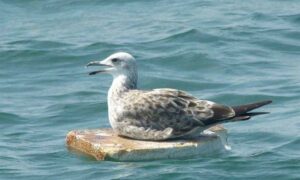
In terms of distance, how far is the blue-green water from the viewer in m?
13.5

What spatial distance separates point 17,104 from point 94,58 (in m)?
3.15

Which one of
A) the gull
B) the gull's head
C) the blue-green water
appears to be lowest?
the blue-green water

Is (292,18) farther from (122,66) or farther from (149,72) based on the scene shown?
(122,66)

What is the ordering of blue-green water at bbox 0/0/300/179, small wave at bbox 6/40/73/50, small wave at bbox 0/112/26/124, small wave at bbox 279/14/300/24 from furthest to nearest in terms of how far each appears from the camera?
small wave at bbox 279/14/300/24 < small wave at bbox 6/40/73/50 < small wave at bbox 0/112/26/124 < blue-green water at bbox 0/0/300/179

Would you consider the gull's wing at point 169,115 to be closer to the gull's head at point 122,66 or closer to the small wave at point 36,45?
the gull's head at point 122,66

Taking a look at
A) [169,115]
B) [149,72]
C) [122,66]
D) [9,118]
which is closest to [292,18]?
[149,72]

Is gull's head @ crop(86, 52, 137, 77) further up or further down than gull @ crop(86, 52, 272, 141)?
further up

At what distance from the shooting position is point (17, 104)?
17453 mm

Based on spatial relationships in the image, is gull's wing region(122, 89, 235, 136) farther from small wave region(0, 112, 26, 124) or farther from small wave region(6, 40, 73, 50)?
small wave region(6, 40, 73, 50)

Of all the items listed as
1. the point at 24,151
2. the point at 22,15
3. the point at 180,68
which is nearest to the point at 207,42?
the point at 180,68

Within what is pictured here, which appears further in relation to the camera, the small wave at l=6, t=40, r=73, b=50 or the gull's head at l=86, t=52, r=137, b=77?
the small wave at l=6, t=40, r=73, b=50

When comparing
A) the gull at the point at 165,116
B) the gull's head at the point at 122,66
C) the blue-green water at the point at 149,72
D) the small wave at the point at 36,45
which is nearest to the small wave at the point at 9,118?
the blue-green water at the point at 149,72

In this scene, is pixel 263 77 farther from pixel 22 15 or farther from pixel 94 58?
pixel 22 15

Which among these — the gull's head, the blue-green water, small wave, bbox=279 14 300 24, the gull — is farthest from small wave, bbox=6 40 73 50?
the gull
